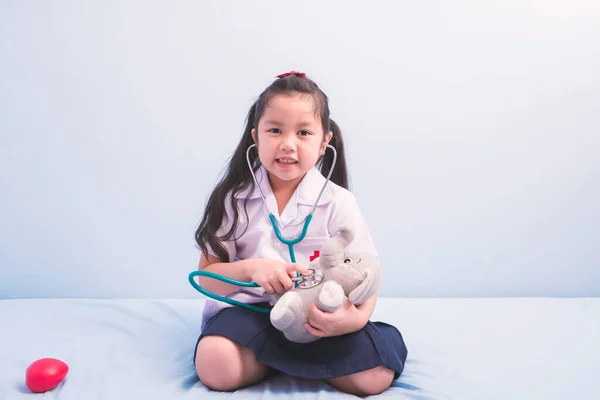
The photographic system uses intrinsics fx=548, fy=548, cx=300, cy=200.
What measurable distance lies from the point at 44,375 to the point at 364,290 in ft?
1.89

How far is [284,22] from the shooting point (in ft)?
5.53

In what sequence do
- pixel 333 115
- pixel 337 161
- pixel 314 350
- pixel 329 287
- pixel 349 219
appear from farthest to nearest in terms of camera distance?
pixel 333 115 < pixel 337 161 < pixel 349 219 < pixel 314 350 < pixel 329 287

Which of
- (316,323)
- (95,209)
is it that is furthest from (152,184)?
(316,323)

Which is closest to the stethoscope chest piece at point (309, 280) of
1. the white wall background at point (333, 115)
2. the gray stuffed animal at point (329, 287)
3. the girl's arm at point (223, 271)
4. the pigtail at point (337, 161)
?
the gray stuffed animal at point (329, 287)

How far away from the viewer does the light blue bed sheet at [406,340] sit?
98 cm

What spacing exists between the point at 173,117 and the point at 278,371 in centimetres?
92

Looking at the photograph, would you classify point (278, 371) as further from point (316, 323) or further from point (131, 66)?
point (131, 66)

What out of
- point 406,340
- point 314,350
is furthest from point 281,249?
point 406,340

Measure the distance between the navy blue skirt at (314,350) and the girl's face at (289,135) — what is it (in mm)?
302

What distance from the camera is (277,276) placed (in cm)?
94

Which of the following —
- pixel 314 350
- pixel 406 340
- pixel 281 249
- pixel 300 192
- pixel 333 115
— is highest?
pixel 333 115

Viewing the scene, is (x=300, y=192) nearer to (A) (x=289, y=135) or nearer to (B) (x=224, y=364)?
(A) (x=289, y=135)

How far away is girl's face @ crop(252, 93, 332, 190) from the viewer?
1.04 m

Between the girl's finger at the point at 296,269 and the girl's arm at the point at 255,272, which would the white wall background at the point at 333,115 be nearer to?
the girl's arm at the point at 255,272
